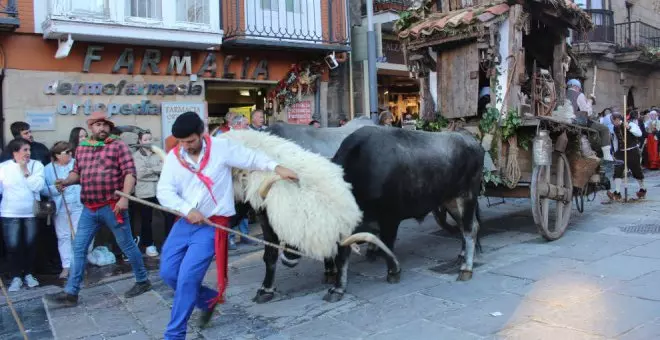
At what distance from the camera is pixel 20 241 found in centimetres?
655

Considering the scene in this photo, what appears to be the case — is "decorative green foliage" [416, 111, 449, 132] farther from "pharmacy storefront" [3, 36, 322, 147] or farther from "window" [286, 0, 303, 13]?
"window" [286, 0, 303, 13]

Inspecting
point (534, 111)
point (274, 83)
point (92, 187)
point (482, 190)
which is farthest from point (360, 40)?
point (92, 187)

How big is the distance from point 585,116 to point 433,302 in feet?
15.0

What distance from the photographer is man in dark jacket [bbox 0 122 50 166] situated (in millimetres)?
6986

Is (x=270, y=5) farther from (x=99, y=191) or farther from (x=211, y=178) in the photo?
(x=211, y=178)

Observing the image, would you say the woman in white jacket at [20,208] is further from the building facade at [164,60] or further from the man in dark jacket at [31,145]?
the building facade at [164,60]

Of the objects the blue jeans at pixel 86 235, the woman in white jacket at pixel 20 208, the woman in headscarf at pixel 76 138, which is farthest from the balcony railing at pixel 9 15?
the blue jeans at pixel 86 235

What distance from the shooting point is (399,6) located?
15.2 m

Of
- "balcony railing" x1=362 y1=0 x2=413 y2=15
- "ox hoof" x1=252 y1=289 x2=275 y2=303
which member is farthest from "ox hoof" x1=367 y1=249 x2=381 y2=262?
"balcony railing" x1=362 y1=0 x2=413 y2=15

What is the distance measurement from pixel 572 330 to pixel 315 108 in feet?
31.1

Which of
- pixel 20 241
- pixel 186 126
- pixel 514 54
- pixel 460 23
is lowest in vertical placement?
pixel 20 241

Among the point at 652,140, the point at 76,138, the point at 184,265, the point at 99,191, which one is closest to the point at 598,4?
the point at 652,140

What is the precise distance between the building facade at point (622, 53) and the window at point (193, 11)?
14.1 m

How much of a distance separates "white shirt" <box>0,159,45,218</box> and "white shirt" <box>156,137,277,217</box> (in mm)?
3095
